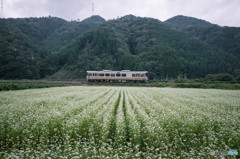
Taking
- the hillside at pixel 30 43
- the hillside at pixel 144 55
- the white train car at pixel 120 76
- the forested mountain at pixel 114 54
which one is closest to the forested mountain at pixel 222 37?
the forested mountain at pixel 114 54

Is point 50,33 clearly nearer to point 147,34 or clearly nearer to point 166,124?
point 147,34

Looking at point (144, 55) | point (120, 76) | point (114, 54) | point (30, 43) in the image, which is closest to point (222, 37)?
point (144, 55)

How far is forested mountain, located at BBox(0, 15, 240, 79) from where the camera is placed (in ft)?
223

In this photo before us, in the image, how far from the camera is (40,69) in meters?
77.2

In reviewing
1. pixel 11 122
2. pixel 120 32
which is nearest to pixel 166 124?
pixel 11 122

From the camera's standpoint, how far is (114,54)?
3622 inches

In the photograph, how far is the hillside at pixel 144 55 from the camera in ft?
230

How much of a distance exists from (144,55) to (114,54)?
75.6 ft

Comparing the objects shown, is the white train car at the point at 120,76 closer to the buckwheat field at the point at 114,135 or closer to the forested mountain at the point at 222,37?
the buckwheat field at the point at 114,135

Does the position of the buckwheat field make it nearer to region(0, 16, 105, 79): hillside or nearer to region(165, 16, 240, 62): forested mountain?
region(0, 16, 105, 79): hillside

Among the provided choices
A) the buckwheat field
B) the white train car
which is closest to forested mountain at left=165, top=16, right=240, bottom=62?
the white train car

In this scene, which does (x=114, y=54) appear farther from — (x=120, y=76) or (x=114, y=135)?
(x=114, y=135)

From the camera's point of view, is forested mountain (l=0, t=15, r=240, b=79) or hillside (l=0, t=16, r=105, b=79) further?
forested mountain (l=0, t=15, r=240, b=79)

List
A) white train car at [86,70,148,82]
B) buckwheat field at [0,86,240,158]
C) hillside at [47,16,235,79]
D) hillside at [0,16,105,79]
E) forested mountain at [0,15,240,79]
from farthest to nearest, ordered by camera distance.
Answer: hillside at [47,16,235,79] → forested mountain at [0,15,240,79] → hillside at [0,16,105,79] → white train car at [86,70,148,82] → buckwheat field at [0,86,240,158]
